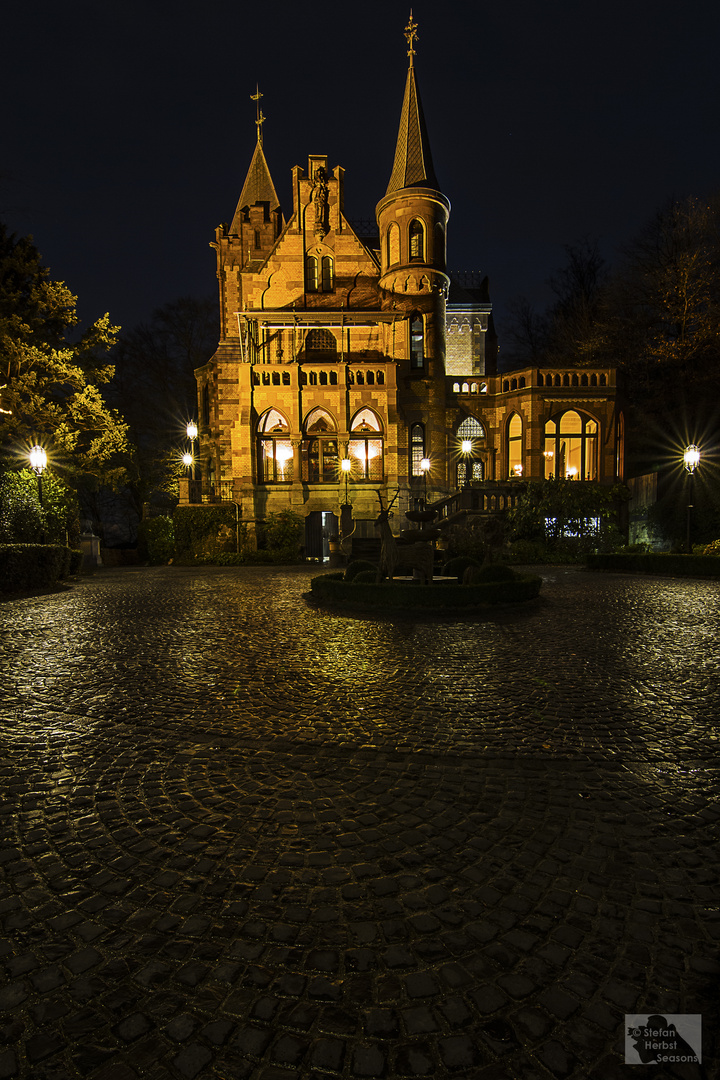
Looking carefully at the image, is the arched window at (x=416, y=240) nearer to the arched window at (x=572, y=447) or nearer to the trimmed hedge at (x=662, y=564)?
the arched window at (x=572, y=447)

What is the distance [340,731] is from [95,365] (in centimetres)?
2592

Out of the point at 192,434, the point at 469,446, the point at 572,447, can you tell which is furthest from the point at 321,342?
the point at 572,447

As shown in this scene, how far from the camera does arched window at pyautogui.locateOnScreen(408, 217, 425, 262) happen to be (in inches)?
1245

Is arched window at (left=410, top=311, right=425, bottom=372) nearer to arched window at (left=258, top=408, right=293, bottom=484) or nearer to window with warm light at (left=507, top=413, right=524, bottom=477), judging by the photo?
window with warm light at (left=507, top=413, right=524, bottom=477)

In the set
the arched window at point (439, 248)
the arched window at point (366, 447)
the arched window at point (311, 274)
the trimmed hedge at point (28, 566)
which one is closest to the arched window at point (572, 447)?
the arched window at point (366, 447)

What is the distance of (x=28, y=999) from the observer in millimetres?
2064

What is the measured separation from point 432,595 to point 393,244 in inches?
1104

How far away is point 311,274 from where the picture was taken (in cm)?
3275

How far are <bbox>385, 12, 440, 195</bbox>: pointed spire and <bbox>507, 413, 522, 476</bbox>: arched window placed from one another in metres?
14.5

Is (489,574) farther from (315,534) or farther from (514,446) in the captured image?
(514,446)

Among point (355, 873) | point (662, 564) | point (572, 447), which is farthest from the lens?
point (572, 447)

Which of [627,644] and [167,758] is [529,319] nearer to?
[627,644]

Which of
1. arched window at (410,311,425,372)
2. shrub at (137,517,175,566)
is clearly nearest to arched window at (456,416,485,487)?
arched window at (410,311,425,372)

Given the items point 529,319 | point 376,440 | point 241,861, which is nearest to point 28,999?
point 241,861
